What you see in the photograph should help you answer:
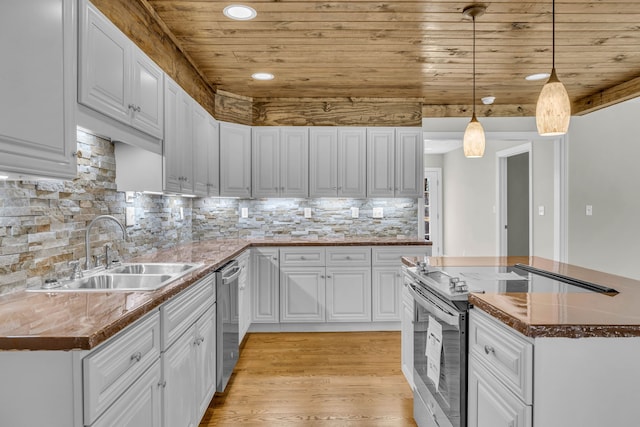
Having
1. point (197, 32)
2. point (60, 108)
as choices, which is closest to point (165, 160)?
point (197, 32)

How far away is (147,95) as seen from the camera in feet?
7.46

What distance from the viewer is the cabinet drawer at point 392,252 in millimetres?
4020

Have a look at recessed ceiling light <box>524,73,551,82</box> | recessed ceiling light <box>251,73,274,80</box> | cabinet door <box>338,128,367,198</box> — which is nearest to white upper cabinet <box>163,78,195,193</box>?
recessed ceiling light <box>251,73,274,80</box>

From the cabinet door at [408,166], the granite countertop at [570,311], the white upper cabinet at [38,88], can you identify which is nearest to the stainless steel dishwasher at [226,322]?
the white upper cabinet at [38,88]

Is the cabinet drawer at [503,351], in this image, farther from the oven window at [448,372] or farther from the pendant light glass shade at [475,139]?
the pendant light glass shade at [475,139]

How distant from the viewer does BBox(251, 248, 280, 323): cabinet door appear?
3.97m

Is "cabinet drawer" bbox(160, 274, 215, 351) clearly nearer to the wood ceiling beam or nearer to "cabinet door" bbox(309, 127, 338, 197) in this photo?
"cabinet door" bbox(309, 127, 338, 197)

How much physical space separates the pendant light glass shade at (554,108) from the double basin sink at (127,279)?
189 cm

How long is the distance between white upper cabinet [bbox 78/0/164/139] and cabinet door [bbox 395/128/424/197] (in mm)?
2660

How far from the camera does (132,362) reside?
1.37 metres

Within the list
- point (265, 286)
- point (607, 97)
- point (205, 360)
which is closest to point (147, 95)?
point (205, 360)

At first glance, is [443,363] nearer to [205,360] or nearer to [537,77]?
[205,360]

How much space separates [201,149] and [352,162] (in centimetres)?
165

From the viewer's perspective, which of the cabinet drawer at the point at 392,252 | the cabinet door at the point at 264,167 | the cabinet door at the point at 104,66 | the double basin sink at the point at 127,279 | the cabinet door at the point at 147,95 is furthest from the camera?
the cabinet door at the point at 264,167
